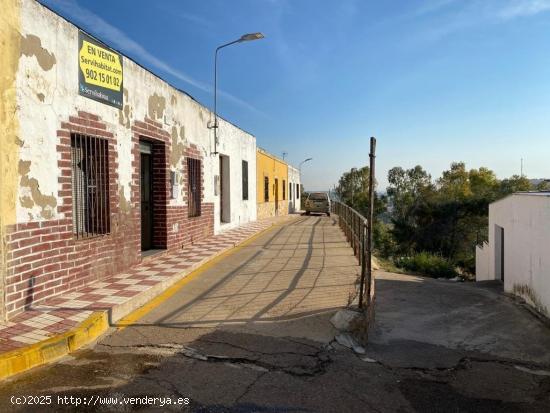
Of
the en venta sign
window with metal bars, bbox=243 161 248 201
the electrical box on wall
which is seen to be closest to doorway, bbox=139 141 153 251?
the electrical box on wall

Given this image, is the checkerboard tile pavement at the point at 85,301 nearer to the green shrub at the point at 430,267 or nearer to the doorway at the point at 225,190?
the doorway at the point at 225,190

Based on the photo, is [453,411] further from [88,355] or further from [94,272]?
[94,272]

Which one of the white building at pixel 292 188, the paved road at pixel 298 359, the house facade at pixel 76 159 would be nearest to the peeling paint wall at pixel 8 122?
the house facade at pixel 76 159

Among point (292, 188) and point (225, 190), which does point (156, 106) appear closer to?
point (225, 190)

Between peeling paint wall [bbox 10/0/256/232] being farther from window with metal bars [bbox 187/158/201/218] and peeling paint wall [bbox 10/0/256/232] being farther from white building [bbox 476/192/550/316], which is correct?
white building [bbox 476/192/550/316]

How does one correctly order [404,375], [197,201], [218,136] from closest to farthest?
1. [404,375]
2. [197,201]
3. [218,136]

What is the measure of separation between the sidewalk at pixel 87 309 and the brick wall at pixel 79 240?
0.21 m

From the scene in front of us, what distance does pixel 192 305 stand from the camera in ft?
19.5

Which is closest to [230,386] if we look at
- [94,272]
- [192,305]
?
[192,305]

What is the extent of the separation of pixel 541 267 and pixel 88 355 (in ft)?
23.3

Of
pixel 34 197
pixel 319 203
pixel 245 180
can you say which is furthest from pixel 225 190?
pixel 319 203

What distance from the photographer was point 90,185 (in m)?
6.82

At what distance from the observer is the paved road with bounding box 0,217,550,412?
3430 millimetres

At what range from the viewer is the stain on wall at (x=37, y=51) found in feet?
16.9
